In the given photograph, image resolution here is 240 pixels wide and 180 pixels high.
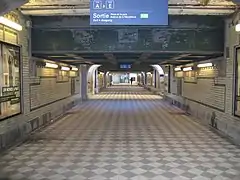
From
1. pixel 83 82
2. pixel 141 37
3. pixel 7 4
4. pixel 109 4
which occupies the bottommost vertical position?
pixel 83 82

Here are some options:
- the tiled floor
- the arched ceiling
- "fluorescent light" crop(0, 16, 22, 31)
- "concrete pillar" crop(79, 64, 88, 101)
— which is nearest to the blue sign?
the arched ceiling

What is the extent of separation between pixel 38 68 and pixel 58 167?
483 centimetres

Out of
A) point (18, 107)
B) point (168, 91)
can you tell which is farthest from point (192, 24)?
point (168, 91)

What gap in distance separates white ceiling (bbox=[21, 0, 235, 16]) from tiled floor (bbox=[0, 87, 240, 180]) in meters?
3.10

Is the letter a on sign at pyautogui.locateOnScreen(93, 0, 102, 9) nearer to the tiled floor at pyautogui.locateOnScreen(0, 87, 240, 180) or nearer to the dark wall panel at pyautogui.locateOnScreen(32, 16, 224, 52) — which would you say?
the dark wall panel at pyautogui.locateOnScreen(32, 16, 224, 52)

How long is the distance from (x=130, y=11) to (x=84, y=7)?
1611mm

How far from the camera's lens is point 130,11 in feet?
18.1

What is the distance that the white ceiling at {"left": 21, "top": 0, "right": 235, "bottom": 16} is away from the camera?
6434 millimetres

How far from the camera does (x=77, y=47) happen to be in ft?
26.6

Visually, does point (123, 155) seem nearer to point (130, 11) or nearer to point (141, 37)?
point (130, 11)

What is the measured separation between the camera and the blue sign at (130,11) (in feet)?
17.9

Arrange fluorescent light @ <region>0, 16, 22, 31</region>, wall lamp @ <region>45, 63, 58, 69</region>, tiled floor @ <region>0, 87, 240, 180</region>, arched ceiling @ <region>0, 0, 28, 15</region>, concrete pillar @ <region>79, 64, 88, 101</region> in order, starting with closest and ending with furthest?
1. arched ceiling @ <region>0, 0, 28, 15</region>
2. tiled floor @ <region>0, 87, 240, 180</region>
3. fluorescent light @ <region>0, 16, 22, 31</region>
4. wall lamp @ <region>45, 63, 58, 69</region>
5. concrete pillar @ <region>79, 64, 88, 101</region>

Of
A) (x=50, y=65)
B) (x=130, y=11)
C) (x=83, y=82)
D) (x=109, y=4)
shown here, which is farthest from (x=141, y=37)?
(x=83, y=82)

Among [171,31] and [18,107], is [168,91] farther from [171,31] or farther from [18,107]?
[18,107]
